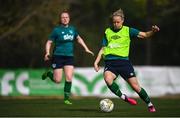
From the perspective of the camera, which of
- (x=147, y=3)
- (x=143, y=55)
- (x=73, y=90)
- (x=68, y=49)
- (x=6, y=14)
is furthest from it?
(x=143, y=55)

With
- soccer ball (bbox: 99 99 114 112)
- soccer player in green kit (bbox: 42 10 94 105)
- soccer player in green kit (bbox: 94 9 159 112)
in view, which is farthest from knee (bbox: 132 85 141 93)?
soccer player in green kit (bbox: 42 10 94 105)

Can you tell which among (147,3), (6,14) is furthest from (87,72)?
(147,3)

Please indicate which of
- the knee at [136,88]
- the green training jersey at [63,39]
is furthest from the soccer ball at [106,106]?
the green training jersey at [63,39]

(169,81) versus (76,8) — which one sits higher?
(76,8)

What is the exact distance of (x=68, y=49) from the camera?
→ 17.7 meters

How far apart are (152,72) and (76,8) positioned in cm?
2240

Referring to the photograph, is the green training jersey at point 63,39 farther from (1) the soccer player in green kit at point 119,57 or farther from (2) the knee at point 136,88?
(2) the knee at point 136,88

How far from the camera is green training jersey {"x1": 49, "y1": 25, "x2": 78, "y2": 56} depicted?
17622 mm

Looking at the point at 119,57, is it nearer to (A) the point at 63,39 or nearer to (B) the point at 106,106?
(B) the point at 106,106

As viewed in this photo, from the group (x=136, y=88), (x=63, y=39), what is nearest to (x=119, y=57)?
(x=136, y=88)

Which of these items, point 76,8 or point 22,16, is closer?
point 22,16

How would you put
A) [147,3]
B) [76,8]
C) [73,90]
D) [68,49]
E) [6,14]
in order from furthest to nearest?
[76,8], [147,3], [6,14], [73,90], [68,49]

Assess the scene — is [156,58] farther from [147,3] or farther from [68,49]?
[68,49]

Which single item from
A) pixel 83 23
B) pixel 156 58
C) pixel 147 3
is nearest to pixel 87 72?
pixel 147 3
